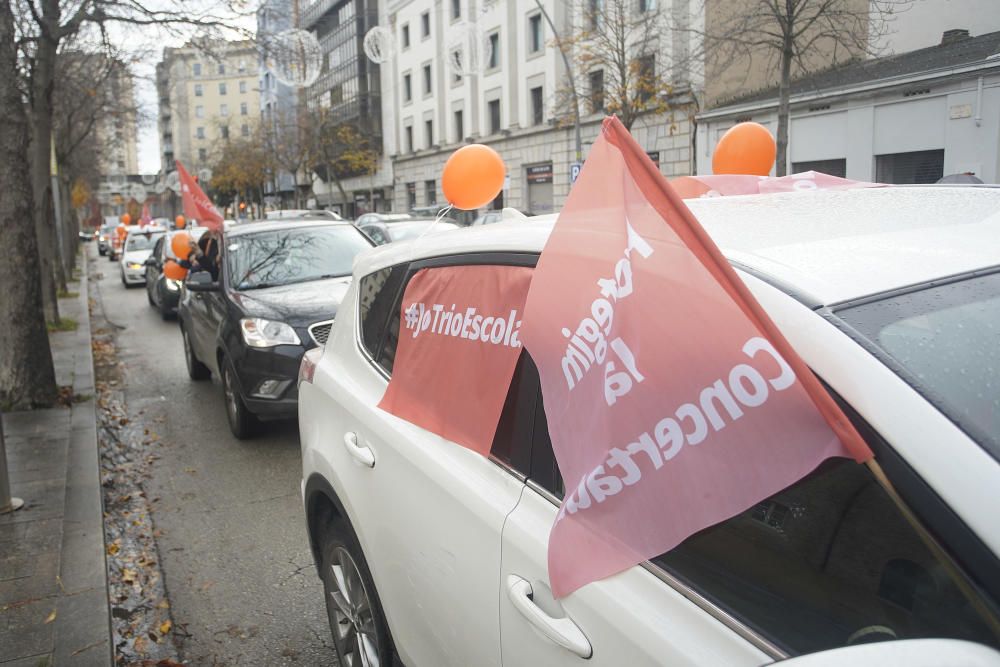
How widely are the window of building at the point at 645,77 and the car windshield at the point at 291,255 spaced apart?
1939cm

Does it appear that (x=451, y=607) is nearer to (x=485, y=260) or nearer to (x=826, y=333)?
(x=485, y=260)

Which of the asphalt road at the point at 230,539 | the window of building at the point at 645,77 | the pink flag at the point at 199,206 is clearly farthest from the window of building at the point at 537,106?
the asphalt road at the point at 230,539

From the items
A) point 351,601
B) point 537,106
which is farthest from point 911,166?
point 351,601

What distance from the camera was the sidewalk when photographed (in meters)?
3.57

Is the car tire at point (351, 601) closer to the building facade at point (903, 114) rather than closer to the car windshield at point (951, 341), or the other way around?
the car windshield at point (951, 341)

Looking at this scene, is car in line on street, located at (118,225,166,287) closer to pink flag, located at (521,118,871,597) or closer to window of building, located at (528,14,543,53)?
window of building, located at (528,14,543,53)

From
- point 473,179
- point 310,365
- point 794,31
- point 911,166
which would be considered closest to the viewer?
point 310,365

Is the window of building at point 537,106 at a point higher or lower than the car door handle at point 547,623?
higher

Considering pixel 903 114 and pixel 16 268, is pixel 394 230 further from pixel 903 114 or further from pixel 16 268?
pixel 903 114

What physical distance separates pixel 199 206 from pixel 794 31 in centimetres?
1570

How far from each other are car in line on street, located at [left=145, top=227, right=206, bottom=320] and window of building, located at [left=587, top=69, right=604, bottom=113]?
14.2 metres

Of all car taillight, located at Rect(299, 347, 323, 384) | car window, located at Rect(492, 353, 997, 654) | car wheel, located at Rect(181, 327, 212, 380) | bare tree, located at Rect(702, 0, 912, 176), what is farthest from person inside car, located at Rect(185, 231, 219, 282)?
bare tree, located at Rect(702, 0, 912, 176)

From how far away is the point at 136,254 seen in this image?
2530 centimetres

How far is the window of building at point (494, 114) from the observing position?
4225cm
